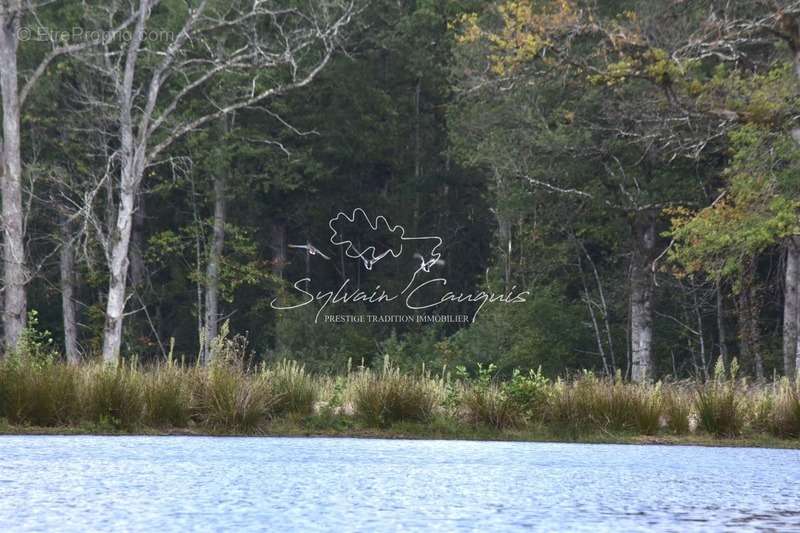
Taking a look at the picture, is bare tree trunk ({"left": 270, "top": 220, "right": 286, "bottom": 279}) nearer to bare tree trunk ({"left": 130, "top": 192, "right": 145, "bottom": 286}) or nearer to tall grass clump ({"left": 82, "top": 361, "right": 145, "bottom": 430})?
bare tree trunk ({"left": 130, "top": 192, "right": 145, "bottom": 286})

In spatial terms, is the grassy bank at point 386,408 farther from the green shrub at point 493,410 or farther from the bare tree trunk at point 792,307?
the bare tree trunk at point 792,307

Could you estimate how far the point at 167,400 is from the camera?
1338 centimetres

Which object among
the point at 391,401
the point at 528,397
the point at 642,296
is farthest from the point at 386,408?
the point at 642,296

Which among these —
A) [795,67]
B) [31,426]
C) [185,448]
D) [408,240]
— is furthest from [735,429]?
[408,240]

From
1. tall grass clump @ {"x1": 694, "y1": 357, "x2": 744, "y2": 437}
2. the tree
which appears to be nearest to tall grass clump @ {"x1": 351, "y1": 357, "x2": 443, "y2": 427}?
tall grass clump @ {"x1": 694, "y1": 357, "x2": 744, "y2": 437}

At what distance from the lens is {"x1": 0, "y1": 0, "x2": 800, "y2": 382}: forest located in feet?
70.5

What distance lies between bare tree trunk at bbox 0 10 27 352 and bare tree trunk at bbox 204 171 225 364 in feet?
23.4

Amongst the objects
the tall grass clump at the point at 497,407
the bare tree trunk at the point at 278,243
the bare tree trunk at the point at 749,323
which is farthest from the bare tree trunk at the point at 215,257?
the tall grass clump at the point at 497,407

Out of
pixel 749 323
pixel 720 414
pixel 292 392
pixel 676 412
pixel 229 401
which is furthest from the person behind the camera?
pixel 749 323

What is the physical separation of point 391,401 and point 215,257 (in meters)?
18.4

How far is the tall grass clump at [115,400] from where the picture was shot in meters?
13.3

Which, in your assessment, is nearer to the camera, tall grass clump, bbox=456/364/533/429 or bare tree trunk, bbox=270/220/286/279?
tall grass clump, bbox=456/364/533/429

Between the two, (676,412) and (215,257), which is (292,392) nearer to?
(676,412)

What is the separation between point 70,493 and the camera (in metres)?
7.68
